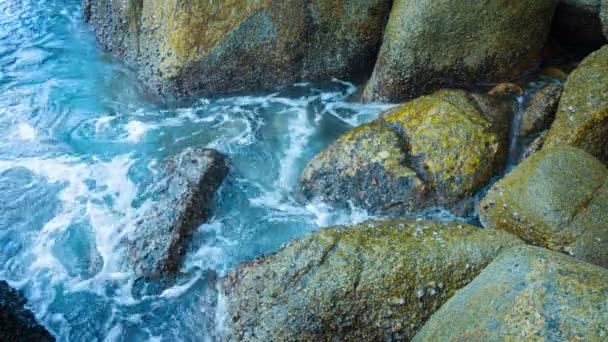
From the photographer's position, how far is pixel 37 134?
676cm

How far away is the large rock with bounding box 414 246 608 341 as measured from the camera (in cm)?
266

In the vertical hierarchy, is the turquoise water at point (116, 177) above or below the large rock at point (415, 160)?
below

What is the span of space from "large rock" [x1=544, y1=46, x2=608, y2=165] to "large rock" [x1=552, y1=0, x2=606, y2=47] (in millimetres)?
1440

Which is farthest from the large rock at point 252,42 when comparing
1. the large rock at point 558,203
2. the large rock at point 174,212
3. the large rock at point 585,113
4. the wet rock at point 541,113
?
the large rock at point 558,203

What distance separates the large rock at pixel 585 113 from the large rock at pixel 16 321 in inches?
209

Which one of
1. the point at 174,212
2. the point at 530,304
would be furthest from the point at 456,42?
the point at 530,304

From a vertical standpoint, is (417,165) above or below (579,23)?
below

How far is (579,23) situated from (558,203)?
371cm

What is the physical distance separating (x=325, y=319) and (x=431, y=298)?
0.84 m

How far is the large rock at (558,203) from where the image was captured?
4.49m

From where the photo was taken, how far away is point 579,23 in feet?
23.3

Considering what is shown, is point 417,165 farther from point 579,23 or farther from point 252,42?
point 579,23

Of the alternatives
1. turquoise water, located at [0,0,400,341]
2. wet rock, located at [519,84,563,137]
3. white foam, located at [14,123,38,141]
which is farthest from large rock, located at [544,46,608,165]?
white foam, located at [14,123,38,141]

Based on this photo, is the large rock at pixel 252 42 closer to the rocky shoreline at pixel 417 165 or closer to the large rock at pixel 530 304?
the rocky shoreline at pixel 417 165
